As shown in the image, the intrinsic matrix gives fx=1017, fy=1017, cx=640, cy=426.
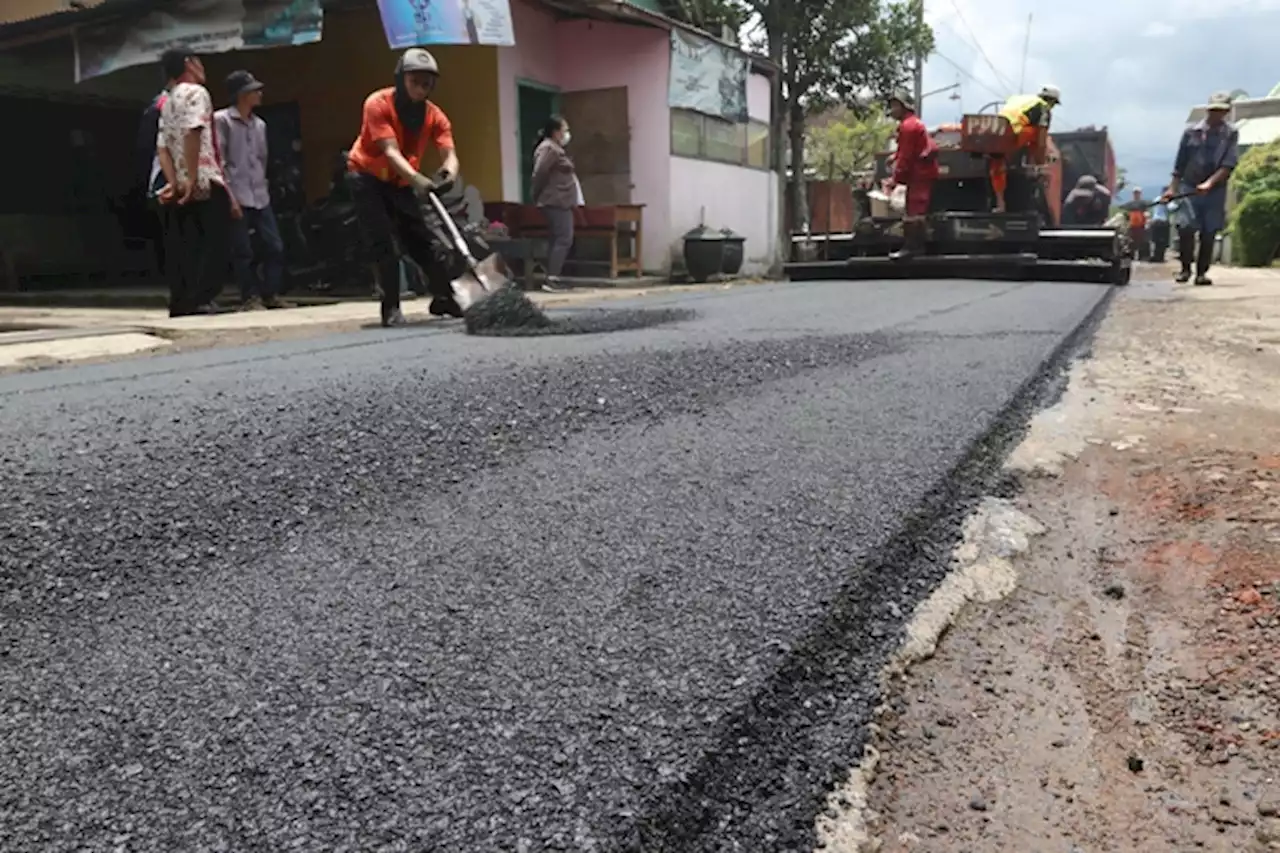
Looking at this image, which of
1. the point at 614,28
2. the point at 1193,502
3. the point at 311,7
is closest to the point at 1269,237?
the point at 614,28

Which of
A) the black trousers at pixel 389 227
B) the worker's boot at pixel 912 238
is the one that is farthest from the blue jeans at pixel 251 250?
the worker's boot at pixel 912 238

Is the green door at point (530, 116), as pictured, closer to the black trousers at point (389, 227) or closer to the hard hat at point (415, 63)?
the black trousers at point (389, 227)

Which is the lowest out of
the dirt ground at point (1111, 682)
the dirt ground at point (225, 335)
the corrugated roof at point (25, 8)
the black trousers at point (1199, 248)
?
the dirt ground at point (1111, 682)

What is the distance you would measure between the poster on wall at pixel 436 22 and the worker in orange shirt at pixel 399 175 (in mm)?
2855

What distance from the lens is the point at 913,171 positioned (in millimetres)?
7539

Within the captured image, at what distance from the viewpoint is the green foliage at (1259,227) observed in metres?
11.5

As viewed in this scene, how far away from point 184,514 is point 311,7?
22.0 feet

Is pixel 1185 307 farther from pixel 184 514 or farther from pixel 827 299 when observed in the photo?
pixel 184 514

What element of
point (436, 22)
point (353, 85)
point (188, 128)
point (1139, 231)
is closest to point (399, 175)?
point (188, 128)

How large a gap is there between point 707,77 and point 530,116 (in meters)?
2.01

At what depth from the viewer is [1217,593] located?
62.1 inches

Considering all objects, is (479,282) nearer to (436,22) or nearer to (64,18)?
(436,22)

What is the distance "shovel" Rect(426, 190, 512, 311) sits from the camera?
424 cm

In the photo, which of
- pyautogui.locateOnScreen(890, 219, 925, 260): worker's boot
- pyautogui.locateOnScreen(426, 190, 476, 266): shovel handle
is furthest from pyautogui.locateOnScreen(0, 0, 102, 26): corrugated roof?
pyautogui.locateOnScreen(890, 219, 925, 260): worker's boot
